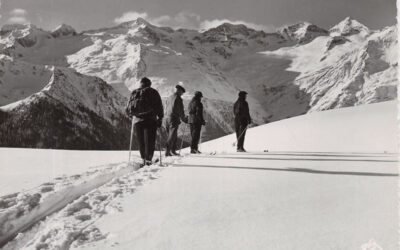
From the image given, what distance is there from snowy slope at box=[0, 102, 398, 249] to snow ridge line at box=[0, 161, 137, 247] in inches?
0.7

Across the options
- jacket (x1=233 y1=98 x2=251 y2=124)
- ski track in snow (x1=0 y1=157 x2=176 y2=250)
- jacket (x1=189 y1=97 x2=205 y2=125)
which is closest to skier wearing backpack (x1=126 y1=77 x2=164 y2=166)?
ski track in snow (x1=0 y1=157 x2=176 y2=250)

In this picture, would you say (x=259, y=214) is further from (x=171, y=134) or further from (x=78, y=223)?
(x=171, y=134)

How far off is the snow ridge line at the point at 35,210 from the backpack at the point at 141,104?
3.19 metres

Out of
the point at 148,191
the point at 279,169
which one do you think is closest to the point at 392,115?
the point at 279,169

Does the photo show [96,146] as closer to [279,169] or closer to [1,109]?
[1,109]

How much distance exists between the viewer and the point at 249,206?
506 centimetres

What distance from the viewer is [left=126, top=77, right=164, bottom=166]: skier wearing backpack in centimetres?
1070

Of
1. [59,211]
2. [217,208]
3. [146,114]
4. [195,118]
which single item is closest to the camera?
[217,208]

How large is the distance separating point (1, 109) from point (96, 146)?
32836 mm

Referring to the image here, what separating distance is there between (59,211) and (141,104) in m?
5.32

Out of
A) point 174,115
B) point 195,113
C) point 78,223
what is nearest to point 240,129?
point 195,113

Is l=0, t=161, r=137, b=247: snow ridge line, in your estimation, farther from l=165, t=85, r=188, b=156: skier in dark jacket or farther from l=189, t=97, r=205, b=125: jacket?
l=189, t=97, r=205, b=125: jacket

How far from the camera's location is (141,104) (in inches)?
423

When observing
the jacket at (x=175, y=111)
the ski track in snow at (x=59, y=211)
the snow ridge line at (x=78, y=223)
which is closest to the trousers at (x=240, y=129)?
the jacket at (x=175, y=111)
